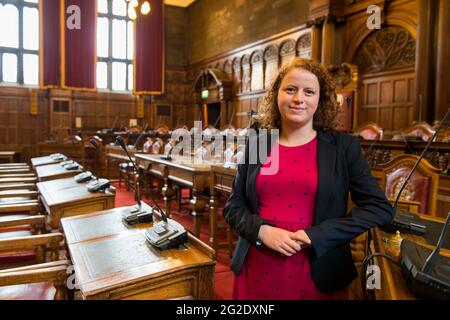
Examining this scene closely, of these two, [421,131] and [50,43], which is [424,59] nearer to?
[421,131]

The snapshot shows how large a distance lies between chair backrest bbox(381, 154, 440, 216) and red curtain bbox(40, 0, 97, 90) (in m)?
12.8

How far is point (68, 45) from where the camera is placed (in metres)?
13.3

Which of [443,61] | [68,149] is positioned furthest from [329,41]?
[68,149]

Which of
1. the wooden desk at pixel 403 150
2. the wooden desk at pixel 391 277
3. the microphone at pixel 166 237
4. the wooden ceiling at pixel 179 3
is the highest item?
the wooden ceiling at pixel 179 3

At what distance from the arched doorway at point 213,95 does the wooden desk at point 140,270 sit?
33.5 ft

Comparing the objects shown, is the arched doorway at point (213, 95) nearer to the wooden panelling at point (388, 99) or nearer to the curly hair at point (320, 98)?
the wooden panelling at point (388, 99)

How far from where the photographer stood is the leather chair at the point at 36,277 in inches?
69.3

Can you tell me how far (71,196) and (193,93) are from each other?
12.5m

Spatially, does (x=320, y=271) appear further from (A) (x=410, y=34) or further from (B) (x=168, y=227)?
(A) (x=410, y=34)

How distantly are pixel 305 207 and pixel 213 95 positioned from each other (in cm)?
1254

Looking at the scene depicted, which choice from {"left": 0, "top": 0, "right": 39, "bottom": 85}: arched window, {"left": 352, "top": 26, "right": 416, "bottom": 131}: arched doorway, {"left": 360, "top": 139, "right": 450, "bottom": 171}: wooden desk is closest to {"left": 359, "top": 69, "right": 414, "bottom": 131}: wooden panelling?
{"left": 352, "top": 26, "right": 416, "bottom": 131}: arched doorway

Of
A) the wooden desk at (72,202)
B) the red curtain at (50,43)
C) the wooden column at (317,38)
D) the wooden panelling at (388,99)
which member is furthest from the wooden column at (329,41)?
the red curtain at (50,43)

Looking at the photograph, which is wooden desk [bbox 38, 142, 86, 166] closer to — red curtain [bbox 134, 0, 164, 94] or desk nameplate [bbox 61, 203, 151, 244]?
red curtain [bbox 134, 0, 164, 94]
